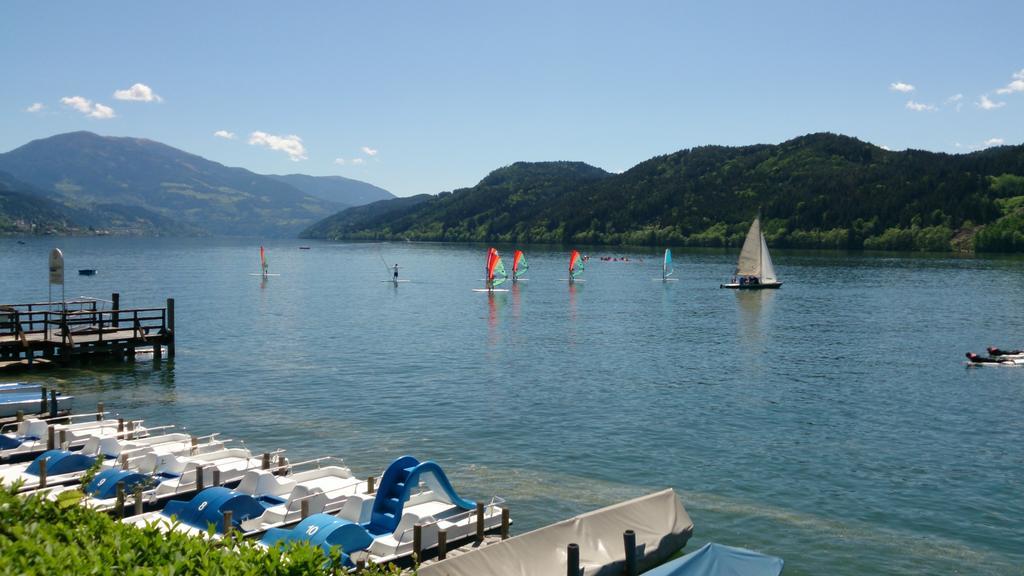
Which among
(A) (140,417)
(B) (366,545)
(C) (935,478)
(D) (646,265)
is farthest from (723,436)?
(D) (646,265)

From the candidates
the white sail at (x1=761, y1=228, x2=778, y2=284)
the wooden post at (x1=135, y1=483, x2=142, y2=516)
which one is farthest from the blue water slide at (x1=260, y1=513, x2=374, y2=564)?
the white sail at (x1=761, y1=228, x2=778, y2=284)

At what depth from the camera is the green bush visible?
9.89 metres

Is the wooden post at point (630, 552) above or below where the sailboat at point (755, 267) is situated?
below

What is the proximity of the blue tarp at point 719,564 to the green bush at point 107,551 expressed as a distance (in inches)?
361

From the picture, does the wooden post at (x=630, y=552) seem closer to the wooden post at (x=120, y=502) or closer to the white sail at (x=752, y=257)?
the wooden post at (x=120, y=502)

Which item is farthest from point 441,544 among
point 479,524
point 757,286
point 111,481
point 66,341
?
point 757,286

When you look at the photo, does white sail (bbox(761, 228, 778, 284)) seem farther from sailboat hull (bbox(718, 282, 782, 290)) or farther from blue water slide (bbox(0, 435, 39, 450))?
blue water slide (bbox(0, 435, 39, 450))

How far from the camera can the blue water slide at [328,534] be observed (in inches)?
788

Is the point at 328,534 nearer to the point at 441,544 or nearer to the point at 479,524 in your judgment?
the point at 441,544

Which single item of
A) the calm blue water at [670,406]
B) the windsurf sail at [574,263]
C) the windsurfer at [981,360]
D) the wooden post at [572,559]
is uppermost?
the windsurf sail at [574,263]

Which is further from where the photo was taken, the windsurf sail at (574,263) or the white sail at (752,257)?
the windsurf sail at (574,263)

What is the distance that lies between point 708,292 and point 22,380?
95129 mm

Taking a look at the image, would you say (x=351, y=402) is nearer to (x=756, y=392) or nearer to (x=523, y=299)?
(x=756, y=392)

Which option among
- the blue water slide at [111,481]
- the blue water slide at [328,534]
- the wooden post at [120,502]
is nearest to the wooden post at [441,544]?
the blue water slide at [328,534]
